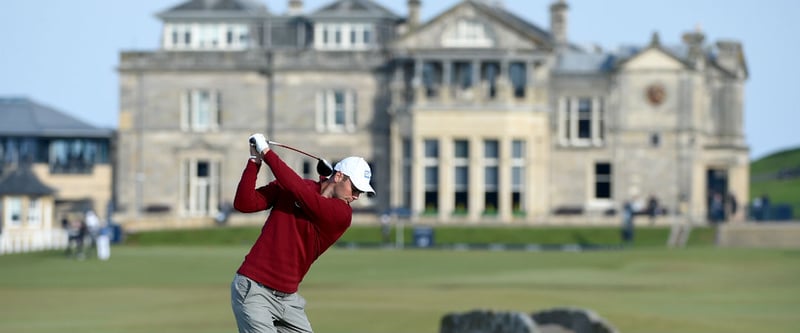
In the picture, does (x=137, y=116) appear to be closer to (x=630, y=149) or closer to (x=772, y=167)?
(x=630, y=149)

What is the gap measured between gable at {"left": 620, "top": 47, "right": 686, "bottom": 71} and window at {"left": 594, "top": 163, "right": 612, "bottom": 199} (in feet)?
15.3

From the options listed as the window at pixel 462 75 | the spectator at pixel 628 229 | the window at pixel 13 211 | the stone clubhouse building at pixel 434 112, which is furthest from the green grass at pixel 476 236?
the window at pixel 462 75

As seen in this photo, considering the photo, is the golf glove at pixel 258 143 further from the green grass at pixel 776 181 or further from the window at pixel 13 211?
the green grass at pixel 776 181

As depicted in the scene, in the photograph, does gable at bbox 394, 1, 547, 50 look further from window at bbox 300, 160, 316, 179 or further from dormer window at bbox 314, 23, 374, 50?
window at bbox 300, 160, 316, 179

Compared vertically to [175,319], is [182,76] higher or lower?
higher

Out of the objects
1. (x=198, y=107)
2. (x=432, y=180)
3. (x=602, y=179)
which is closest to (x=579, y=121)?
(x=602, y=179)

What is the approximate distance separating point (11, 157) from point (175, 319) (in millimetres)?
62518

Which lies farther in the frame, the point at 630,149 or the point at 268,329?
the point at 630,149

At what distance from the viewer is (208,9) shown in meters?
81.9

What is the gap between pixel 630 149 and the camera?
7925cm

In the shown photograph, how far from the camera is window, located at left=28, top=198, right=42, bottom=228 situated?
73.9m

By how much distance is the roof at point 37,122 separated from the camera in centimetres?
9144

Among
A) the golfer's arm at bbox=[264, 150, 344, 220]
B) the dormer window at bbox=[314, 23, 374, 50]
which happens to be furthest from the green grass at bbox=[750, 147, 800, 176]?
the golfer's arm at bbox=[264, 150, 344, 220]

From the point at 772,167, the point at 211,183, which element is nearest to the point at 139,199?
the point at 211,183
